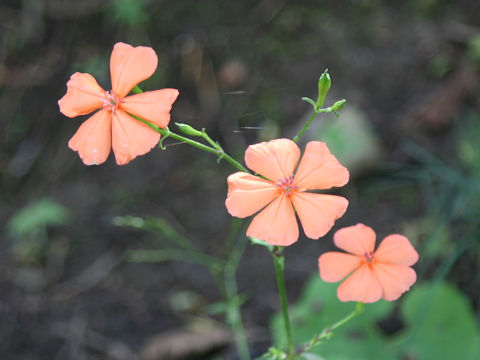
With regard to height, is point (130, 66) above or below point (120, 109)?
above

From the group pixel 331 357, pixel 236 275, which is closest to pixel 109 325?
pixel 236 275

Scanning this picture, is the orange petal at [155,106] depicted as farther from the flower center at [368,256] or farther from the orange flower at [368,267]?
the flower center at [368,256]

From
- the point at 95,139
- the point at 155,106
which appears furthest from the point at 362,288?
the point at 95,139

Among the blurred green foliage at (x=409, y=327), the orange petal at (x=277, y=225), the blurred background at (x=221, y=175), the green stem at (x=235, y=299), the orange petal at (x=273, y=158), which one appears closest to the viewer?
the orange petal at (x=277, y=225)

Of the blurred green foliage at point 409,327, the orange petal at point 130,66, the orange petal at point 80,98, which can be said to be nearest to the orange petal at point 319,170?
the orange petal at point 130,66

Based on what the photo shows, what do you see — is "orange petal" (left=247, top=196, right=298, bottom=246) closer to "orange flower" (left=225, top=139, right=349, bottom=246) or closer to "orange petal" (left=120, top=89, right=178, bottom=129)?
"orange flower" (left=225, top=139, right=349, bottom=246)

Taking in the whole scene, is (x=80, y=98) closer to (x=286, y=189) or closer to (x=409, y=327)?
(x=286, y=189)
